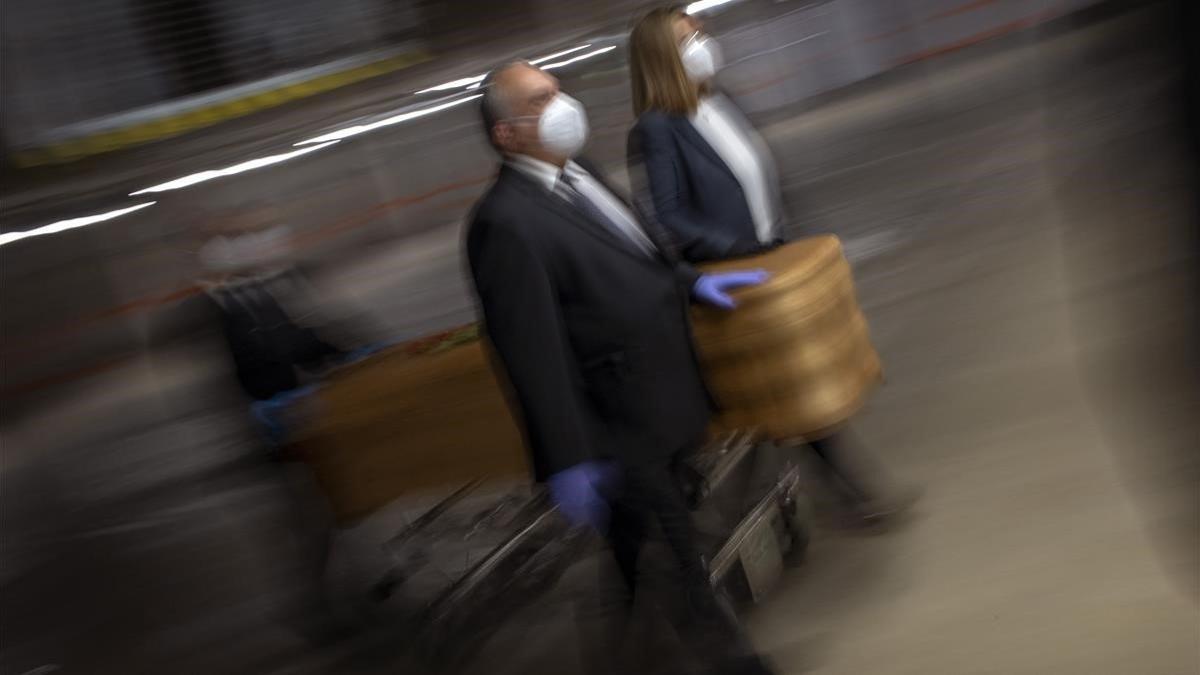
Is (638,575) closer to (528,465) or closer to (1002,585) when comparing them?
(528,465)

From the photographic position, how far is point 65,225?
13828mm

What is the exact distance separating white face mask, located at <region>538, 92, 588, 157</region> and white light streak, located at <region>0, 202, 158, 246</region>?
1120 cm

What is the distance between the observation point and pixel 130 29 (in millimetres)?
16281

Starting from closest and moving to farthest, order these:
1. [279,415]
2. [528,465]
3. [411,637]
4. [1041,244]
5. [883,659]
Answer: [883,659], [528,465], [279,415], [411,637], [1041,244]

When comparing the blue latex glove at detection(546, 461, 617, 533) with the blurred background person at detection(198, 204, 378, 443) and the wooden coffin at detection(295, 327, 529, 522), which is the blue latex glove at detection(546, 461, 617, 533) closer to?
the wooden coffin at detection(295, 327, 529, 522)

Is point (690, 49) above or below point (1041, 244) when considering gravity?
above

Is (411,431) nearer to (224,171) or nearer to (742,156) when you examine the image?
(742,156)

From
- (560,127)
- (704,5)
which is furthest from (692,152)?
(704,5)

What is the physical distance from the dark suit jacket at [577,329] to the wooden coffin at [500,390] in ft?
0.87

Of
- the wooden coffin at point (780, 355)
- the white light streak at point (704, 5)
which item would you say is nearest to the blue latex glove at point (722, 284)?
the wooden coffin at point (780, 355)

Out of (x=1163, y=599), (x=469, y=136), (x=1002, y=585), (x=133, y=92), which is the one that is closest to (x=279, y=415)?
(x=1002, y=585)

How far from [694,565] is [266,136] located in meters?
12.9

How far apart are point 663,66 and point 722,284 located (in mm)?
793

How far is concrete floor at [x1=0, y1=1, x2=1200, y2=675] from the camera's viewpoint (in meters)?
3.54
